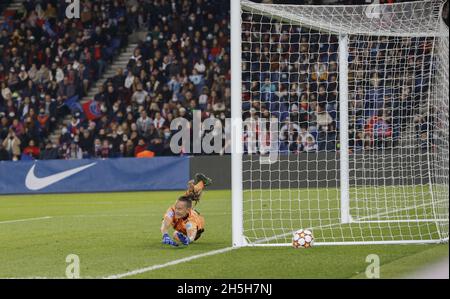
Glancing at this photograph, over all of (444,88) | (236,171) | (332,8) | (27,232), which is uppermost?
(332,8)

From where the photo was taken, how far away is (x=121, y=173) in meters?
24.4

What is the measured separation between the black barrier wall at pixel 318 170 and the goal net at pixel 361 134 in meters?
0.05

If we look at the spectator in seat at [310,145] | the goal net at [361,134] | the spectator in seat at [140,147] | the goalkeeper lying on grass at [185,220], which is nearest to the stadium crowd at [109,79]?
the spectator in seat at [140,147]

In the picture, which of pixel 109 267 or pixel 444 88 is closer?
pixel 109 267

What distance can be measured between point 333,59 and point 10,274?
52.8ft

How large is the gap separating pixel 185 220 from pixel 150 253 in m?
0.82

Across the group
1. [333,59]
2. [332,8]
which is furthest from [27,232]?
[333,59]

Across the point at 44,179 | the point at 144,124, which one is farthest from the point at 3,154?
the point at 144,124

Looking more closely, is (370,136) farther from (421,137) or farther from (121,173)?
(121,173)

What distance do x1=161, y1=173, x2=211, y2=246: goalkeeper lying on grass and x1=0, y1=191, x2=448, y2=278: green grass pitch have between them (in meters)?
0.17

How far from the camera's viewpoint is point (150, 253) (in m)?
10.5

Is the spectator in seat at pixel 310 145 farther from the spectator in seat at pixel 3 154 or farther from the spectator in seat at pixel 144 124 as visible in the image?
the spectator in seat at pixel 3 154

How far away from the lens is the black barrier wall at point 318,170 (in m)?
17.7

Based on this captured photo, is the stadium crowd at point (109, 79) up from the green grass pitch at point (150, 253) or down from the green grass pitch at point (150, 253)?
up
